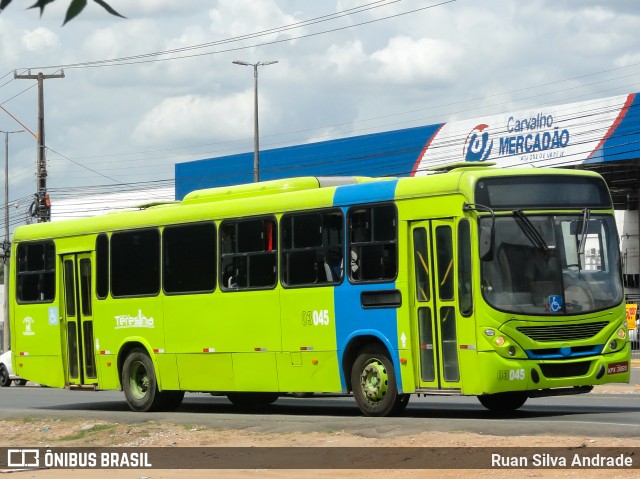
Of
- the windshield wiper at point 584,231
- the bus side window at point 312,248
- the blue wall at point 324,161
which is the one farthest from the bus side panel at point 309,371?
the blue wall at point 324,161

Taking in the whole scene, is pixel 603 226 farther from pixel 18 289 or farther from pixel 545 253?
pixel 18 289

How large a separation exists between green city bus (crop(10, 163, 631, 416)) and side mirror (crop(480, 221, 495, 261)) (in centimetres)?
3

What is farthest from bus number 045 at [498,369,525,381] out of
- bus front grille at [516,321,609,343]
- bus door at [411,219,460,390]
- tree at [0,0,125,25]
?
tree at [0,0,125,25]

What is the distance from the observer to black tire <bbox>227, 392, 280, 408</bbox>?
21.5 metres

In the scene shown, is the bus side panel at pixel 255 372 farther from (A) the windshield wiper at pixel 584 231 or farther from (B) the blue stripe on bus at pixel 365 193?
(A) the windshield wiper at pixel 584 231

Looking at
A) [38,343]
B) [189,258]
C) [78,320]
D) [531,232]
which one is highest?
[189,258]

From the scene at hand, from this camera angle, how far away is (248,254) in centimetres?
1889

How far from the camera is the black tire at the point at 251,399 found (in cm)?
2153

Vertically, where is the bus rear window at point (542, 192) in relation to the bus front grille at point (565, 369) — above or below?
above

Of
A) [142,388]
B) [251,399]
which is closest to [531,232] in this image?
[251,399]

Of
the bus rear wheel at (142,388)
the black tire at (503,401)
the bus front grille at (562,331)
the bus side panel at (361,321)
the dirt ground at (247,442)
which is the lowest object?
the dirt ground at (247,442)

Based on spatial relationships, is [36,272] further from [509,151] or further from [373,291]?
[509,151]

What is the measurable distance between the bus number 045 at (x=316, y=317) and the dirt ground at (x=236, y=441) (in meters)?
2.09

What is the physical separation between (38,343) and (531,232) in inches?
395
